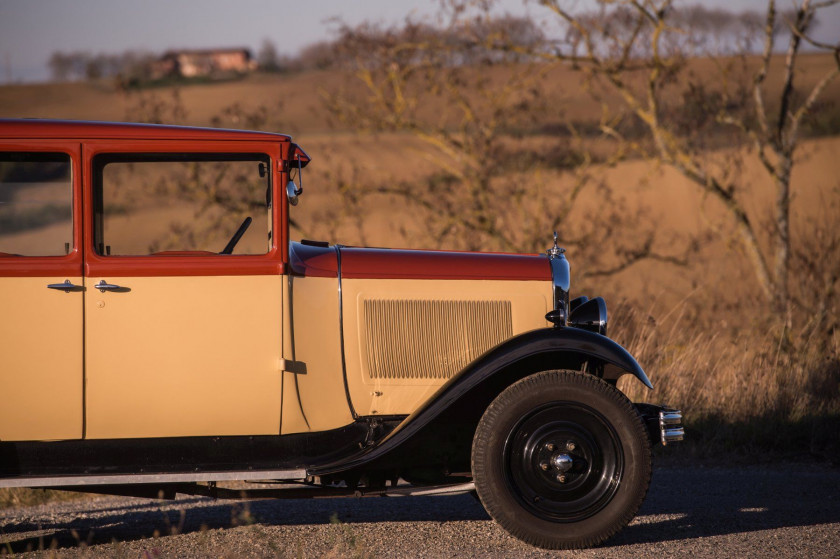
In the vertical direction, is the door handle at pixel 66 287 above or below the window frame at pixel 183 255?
below

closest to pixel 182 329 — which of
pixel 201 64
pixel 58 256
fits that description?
pixel 58 256

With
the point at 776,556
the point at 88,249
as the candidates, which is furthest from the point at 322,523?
the point at 776,556

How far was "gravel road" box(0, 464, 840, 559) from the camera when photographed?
4.34m

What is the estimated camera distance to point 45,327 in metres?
4.22

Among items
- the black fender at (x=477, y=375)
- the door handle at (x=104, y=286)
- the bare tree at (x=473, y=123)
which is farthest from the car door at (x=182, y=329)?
the bare tree at (x=473, y=123)

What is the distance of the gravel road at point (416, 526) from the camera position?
434cm

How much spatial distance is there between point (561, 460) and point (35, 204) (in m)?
2.92

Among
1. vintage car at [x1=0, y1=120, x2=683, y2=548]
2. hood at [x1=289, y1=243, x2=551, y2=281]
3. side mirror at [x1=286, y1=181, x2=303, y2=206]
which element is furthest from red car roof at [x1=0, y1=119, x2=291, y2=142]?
hood at [x1=289, y1=243, x2=551, y2=281]

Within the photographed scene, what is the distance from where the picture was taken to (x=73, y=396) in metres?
4.27

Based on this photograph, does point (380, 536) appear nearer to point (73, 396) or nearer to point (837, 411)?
point (73, 396)

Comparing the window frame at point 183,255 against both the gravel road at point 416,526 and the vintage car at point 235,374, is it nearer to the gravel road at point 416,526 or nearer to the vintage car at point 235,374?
the vintage car at point 235,374

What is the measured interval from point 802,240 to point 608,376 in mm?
6495

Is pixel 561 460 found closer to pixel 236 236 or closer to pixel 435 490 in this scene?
pixel 435 490

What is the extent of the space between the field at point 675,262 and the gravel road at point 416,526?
1.08 meters
